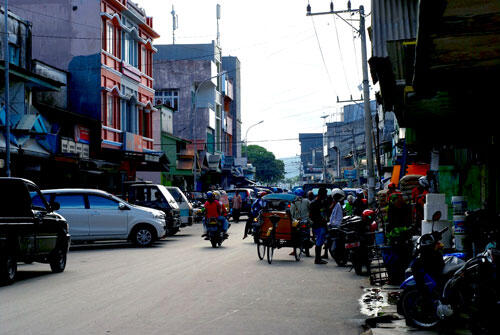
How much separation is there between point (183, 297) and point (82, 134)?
26.2 metres

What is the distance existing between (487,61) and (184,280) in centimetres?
774

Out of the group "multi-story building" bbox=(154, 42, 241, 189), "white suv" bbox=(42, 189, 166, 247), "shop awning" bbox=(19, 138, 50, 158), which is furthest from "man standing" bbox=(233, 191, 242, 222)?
"multi-story building" bbox=(154, 42, 241, 189)

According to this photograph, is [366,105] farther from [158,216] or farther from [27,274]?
[27,274]

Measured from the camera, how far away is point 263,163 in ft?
493

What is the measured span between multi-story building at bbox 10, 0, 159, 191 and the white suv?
45.5 ft

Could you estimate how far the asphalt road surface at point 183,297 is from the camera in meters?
8.73

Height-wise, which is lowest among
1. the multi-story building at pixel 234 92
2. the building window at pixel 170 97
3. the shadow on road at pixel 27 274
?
the shadow on road at pixel 27 274

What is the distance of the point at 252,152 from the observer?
495 ft

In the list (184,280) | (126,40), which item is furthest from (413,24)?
(126,40)

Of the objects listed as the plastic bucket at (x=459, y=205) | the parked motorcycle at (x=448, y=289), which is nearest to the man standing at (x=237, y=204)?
the plastic bucket at (x=459, y=205)

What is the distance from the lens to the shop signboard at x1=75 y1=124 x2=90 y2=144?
35.2 metres

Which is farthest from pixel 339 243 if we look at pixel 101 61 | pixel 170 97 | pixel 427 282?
pixel 170 97

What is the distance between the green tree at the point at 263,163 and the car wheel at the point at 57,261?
134005 millimetres

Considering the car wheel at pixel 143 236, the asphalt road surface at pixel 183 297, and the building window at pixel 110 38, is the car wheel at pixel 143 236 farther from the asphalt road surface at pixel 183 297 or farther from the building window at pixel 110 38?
the building window at pixel 110 38
